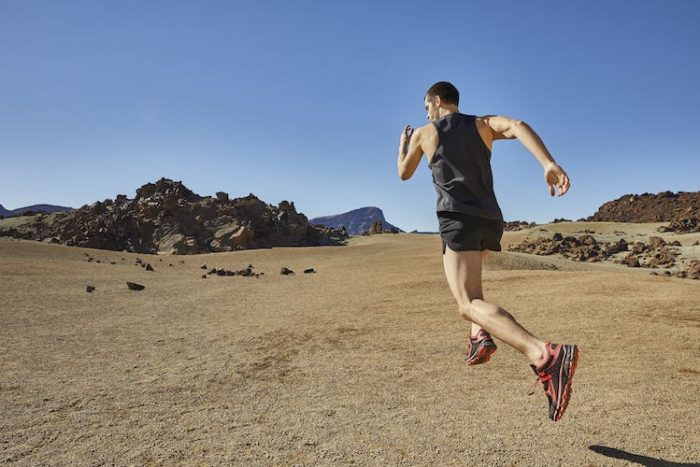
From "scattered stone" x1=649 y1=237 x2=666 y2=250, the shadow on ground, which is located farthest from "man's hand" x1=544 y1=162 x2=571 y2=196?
"scattered stone" x1=649 y1=237 x2=666 y2=250

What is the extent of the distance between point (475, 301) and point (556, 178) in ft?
2.81

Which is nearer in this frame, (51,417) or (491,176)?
(491,176)

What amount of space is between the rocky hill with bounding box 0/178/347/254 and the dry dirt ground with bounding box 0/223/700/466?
2218 cm

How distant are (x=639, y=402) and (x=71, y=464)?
377 cm

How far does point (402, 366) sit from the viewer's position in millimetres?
5102

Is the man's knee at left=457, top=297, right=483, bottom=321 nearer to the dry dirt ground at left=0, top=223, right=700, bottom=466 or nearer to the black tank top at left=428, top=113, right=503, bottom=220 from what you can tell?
the black tank top at left=428, top=113, right=503, bottom=220

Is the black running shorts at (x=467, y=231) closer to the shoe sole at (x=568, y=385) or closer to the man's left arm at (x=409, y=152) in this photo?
the man's left arm at (x=409, y=152)

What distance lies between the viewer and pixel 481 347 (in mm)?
3297

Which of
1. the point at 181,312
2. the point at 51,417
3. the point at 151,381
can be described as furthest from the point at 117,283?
the point at 51,417

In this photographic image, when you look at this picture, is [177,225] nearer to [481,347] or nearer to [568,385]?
[481,347]

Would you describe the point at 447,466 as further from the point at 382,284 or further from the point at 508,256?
the point at 508,256

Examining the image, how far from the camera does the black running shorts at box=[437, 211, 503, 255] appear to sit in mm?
3168

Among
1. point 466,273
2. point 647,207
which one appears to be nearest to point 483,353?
point 466,273

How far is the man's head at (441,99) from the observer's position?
3.56 m
